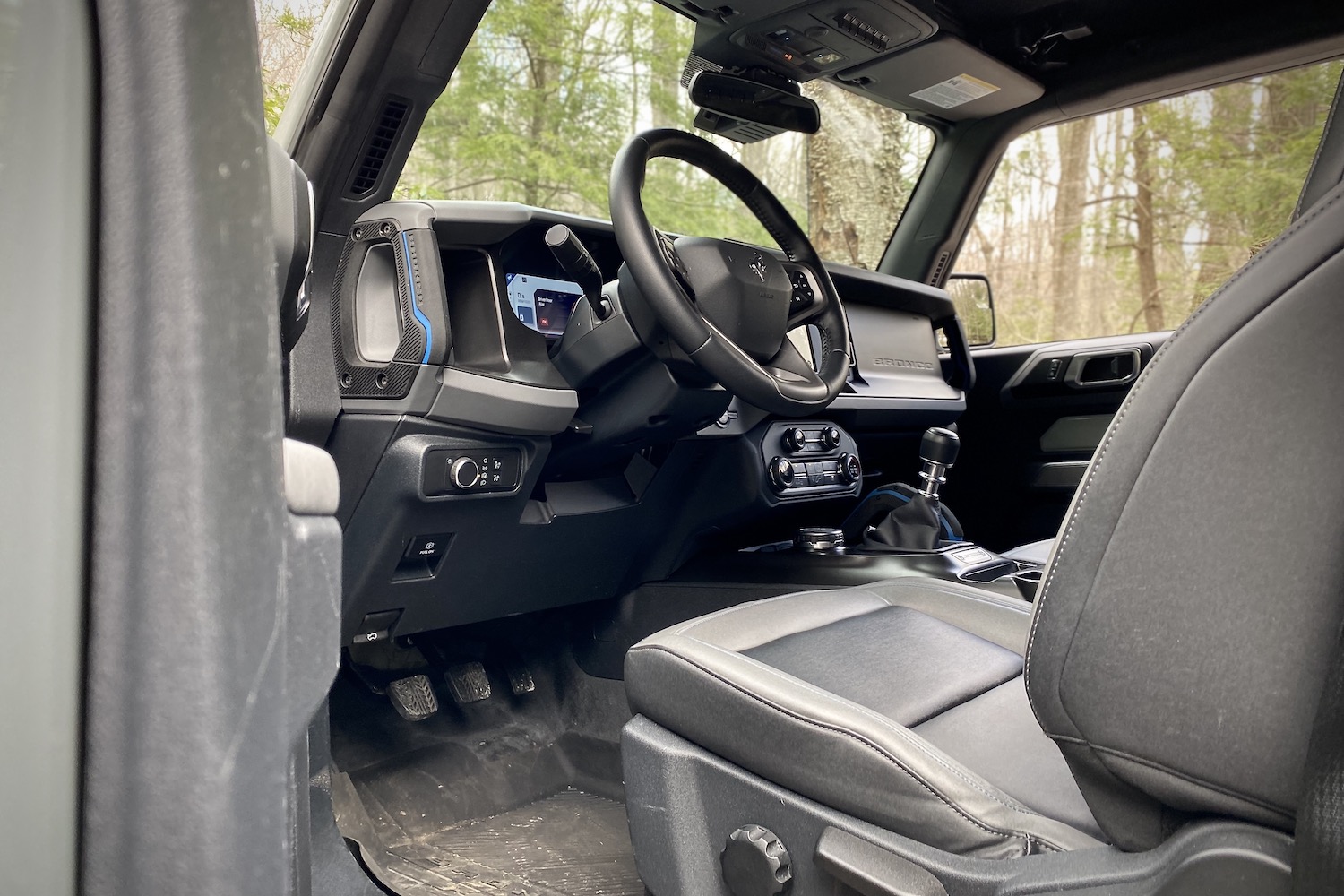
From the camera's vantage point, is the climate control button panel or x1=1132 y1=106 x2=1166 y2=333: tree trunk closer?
the climate control button panel

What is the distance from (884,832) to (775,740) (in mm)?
142

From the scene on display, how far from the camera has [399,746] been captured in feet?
6.34

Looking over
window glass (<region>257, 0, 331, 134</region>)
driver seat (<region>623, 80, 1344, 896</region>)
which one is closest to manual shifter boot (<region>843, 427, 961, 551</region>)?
driver seat (<region>623, 80, 1344, 896</region>)

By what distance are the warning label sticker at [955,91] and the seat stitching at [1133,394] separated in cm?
188

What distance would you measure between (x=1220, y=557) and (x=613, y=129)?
3537mm

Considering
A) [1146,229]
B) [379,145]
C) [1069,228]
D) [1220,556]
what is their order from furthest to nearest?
[1069,228]
[1146,229]
[379,145]
[1220,556]

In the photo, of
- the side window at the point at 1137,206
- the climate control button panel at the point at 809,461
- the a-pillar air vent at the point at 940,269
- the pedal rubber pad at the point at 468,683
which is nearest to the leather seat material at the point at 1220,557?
the climate control button panel at the point at 809,461

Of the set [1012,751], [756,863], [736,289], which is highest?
[736,289]

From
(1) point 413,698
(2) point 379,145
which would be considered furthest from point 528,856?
(2) point 379,145

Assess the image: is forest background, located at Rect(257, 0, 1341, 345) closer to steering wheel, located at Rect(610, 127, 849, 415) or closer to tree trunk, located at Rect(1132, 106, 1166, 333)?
tree trunk, located at Rect(1132, 106, 1166, 333)

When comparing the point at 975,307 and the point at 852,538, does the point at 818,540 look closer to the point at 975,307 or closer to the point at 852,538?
the point at 852,538

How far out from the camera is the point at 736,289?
1.58 meters

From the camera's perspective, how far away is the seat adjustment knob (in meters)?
1.03

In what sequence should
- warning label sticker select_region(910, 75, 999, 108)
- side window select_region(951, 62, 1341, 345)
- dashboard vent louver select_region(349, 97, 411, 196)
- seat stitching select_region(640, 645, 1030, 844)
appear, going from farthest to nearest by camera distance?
side window select_region(951, 62, 1341, 345) → warning label sticker select_region(910, 75, 999, 108) → dashboard vent louver select_region(349, 97, 411, 196) → seat stitching select_region(640, 645, 1030, 844)
